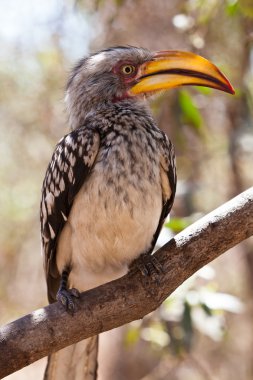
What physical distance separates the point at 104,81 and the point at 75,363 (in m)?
1.59

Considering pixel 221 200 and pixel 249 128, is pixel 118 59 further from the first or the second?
pixel 221 200

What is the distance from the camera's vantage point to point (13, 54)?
25.1 feet

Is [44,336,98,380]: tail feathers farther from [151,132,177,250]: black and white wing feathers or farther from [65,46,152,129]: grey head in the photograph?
[65,46,152,129]: grey head

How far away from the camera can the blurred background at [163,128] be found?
19.6 feet

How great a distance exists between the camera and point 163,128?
5.98 metres

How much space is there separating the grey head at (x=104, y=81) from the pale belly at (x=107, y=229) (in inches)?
26.3

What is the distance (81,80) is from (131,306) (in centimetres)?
159

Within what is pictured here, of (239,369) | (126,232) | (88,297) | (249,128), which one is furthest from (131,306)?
(239,369)

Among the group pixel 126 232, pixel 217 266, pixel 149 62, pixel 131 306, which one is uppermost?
pixel 217 266

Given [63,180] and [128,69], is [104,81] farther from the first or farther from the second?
[63,180]

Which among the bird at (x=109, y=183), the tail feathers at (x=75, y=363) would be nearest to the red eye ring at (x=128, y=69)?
the bird at (x=109, y=183)

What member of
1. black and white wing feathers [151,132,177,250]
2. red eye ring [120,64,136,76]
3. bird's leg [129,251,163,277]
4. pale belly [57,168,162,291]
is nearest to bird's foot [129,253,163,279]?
bird's leg [129,251,163,277]

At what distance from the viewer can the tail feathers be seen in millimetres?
3572

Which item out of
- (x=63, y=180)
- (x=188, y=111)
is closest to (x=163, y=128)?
(x=188, y=111)
